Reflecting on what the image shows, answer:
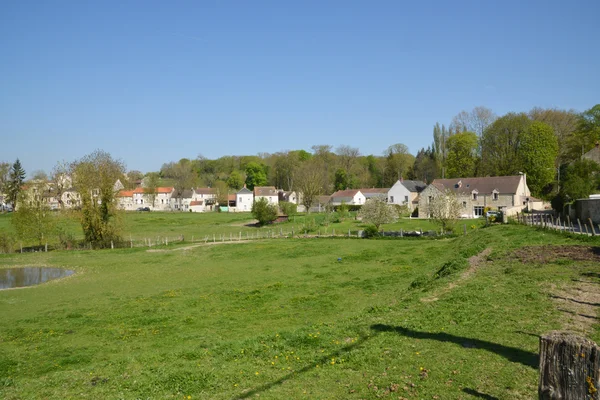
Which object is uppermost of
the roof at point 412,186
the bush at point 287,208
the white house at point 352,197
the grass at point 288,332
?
the roof at point 412,186

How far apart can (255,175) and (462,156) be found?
243 feet

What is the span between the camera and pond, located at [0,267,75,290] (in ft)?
102

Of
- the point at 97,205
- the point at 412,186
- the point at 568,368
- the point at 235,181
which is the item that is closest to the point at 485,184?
the point at 412,186

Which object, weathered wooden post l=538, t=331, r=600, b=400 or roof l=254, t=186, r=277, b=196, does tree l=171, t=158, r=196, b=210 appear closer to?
roof l=254, t=186, r=277, b=196

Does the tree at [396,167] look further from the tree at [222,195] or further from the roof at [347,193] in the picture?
the tree at [222,195]

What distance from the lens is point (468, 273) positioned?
1912 cm

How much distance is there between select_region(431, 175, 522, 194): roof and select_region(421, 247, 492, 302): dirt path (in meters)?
49.6

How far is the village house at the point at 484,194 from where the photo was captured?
71.5 m

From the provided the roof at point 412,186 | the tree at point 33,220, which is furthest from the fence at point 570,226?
the tree at point 33,220

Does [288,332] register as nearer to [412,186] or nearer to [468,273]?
[468,273]

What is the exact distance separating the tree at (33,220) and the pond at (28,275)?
1353cm

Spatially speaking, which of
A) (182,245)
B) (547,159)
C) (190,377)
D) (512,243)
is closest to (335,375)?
(190,377)

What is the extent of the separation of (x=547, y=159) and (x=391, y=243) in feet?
170

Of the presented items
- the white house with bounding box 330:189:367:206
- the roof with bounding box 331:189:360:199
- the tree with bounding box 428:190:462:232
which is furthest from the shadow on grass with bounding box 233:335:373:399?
the roof with bounding box 331:189:360:199
